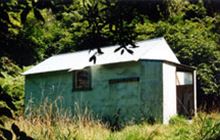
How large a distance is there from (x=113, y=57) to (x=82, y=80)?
1517 mm

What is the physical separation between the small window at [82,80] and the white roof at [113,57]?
Answer: 28 centimetres

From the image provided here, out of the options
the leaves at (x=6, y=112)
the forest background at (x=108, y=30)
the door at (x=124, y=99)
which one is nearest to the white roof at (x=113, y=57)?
the forest background at (x=108, y=30)

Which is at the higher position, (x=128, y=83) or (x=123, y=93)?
(x=128, y=83)

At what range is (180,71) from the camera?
16.9 meters

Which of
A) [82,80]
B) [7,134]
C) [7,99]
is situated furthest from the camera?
[82,80]

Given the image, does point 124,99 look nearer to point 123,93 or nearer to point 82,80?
point 123,93

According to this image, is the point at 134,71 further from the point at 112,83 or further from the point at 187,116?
the point at 187,116

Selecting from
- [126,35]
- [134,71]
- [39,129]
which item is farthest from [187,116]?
[126,35]

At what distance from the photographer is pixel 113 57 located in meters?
15.6

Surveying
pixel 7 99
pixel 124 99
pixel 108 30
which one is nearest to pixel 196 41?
pixel 124 99

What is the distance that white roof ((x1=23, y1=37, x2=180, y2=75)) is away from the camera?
49.5 ft

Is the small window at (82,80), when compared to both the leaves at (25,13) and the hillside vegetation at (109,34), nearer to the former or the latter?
the hillside vegetation at (109,34)

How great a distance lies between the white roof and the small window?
28 cm

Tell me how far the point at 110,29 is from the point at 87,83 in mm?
13739
